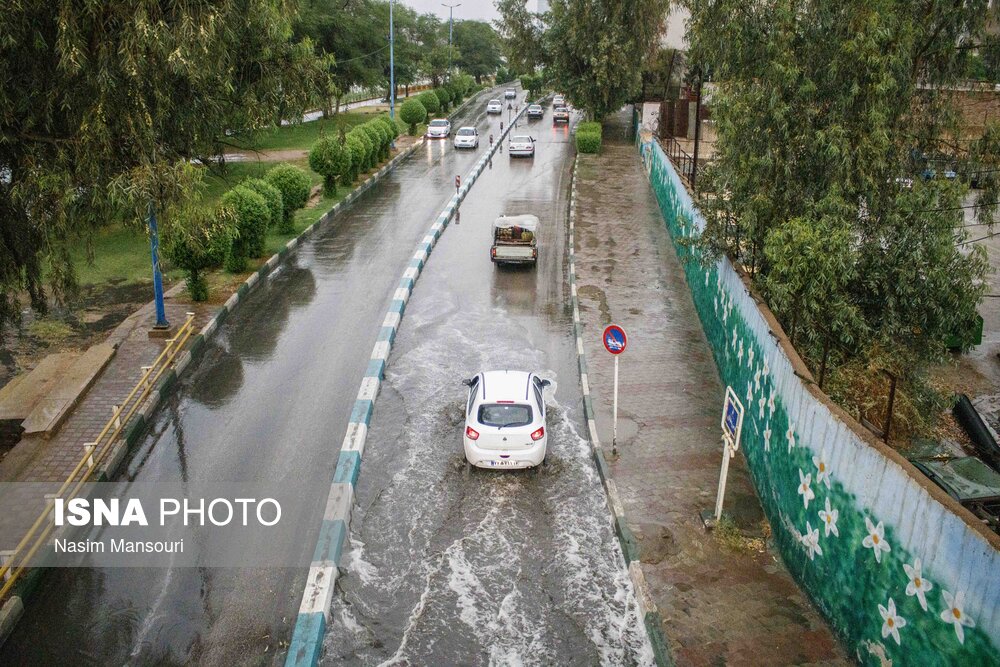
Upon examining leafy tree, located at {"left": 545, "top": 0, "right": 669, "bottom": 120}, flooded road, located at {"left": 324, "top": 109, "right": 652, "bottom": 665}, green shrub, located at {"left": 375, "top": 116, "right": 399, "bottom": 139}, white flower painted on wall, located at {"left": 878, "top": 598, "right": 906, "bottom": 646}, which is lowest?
flooded road, located at {"left": 324, "top": 109, "right": 652, "bottom": 665}

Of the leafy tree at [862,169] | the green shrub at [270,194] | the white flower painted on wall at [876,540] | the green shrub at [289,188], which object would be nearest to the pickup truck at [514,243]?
the green shrub at [270,194]

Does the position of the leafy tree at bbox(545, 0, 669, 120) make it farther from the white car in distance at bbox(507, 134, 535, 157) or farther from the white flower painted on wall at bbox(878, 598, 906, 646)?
the white flower painted on wall at bbox(878, 598, 906, 646)

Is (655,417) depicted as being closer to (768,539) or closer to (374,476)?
(768,539)

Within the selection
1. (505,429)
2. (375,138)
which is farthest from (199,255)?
(375,138)

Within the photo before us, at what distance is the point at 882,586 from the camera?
7.63m

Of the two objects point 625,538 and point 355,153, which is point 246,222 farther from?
point 625,538

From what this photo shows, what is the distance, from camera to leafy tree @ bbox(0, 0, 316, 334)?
1001cm

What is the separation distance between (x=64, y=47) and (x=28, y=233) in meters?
2.68

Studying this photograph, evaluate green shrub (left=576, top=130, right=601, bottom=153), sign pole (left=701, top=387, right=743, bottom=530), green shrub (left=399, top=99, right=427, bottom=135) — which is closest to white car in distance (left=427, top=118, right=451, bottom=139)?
green shrub (left=399, top=99, right=427, bottom=135)

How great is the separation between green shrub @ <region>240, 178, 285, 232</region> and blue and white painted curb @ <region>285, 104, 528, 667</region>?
606cm

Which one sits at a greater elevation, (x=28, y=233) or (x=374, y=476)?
(x=28, y=233)

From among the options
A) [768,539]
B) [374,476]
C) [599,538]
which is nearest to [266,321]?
[374,476]

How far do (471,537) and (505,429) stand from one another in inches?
76.7

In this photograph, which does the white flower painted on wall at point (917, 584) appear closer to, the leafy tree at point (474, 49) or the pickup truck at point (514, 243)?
the pickup truck at point (514, 243)
